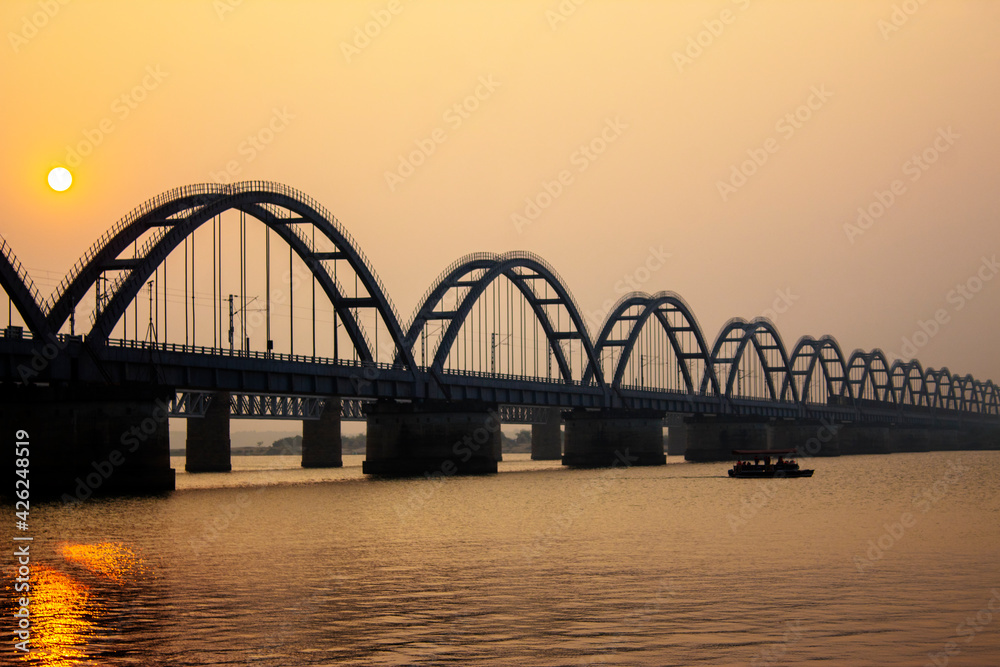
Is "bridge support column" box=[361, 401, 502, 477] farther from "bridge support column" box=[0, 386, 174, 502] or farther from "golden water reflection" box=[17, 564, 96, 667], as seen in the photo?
"golden water reflection" box=[17, 564, 96, 667]

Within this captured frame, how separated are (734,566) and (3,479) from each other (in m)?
45.2

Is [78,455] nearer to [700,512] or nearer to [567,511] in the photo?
[567,511]

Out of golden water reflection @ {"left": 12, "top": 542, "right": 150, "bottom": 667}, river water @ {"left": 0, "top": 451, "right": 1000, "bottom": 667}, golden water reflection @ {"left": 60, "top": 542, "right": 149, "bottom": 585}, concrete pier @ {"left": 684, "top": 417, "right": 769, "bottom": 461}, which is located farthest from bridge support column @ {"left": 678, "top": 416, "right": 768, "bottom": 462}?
golden water reflection @ {"left": 12, "top": 542, "right": 150, "bottom": 667}

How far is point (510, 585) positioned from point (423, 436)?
67.8m

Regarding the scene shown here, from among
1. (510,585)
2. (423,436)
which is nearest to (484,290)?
(423,436)

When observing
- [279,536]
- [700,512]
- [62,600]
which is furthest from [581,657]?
[700,512]

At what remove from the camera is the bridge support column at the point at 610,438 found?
13712 centimetres

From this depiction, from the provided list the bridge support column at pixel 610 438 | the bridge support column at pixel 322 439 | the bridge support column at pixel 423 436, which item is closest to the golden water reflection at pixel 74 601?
the bridge support column at pixel 423 436

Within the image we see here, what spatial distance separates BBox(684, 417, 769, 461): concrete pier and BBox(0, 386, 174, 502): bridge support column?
113199 millimetres

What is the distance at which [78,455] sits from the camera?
206 ft

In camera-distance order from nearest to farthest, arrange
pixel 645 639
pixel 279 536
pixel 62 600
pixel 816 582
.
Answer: pixel 645 639, pixel 62 600, pixel 816 582, pixel 279 536

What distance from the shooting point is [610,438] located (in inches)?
5453

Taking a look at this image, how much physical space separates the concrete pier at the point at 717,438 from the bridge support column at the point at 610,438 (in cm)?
2918

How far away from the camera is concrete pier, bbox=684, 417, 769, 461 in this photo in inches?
6781
